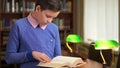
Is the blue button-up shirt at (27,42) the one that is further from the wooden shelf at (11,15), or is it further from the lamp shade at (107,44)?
the wooden shelf at (11,15)

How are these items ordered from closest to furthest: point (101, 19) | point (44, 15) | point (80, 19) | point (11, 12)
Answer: point (44, 15)
point (101, 19)
point (11, 12)
point (80, 19)

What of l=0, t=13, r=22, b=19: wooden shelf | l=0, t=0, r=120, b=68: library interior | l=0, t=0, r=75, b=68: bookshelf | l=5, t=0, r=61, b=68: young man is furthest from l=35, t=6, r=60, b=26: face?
l=0, t=13, r=22, b=19: wooden shelf

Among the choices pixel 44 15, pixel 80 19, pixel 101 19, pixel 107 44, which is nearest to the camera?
pixel 107 44

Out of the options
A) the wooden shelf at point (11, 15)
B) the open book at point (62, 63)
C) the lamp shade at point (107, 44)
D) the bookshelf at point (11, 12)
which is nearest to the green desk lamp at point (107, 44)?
the lamp shade at point (107, 44)

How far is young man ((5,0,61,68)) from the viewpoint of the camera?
4.89 feet

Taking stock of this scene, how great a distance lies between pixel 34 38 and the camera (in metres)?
1.57

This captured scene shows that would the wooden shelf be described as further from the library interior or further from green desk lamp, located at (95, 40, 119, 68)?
green desk lamp, located at (95, 40, 119, 68)

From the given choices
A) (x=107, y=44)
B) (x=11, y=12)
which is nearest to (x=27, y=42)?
(x=107, y=44)

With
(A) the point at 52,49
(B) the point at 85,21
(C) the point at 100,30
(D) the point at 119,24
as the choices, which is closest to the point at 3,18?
(B) the point at 85,21

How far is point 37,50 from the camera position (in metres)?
1.57

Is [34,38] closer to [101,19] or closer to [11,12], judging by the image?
[101,19]

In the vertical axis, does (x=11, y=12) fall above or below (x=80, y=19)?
above

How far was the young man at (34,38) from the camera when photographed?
1.49 m

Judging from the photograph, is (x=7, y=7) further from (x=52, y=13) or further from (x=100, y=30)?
(x=52, y=13)
